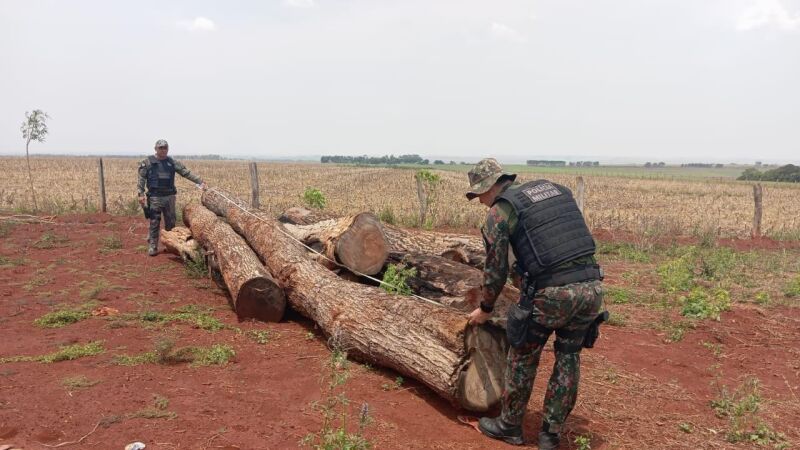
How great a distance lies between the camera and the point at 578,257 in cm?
359

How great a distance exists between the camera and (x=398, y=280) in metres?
5.59

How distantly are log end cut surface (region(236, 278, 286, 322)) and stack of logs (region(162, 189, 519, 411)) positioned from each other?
0.01 metres

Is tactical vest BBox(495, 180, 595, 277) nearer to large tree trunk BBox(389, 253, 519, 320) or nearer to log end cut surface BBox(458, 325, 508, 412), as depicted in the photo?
log end cut surface BBox(458, 325, 508, 412)

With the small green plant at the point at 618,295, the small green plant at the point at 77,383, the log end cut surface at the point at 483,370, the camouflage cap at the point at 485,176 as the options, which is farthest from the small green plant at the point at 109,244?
the small green plant at the point at 618,295

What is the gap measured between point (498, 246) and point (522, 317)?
51 centimetres

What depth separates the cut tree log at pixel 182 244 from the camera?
833 centimetres

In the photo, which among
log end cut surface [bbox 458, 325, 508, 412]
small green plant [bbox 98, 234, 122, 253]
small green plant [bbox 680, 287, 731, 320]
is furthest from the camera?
small green plant [bbox 98, 234, 122, 253]

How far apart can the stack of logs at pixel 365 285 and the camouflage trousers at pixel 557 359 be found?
34 centimetres

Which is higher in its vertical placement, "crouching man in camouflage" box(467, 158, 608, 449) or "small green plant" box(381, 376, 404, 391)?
"crouching man in camouflage" box(467, 158, 608, 449)

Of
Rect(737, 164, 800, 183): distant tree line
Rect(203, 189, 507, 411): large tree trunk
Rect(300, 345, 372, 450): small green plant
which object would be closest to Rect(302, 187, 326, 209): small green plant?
Rect(203, 189, 507, 411): large tree trunk

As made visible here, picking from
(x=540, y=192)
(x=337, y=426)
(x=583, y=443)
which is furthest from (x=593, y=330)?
(x=337, y=426)

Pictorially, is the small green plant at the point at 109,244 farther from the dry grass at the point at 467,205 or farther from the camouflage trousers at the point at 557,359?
the camouflage trousers at the point at 557,359

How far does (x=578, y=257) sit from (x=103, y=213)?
1238 cm

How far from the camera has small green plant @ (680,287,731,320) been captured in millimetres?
6742
